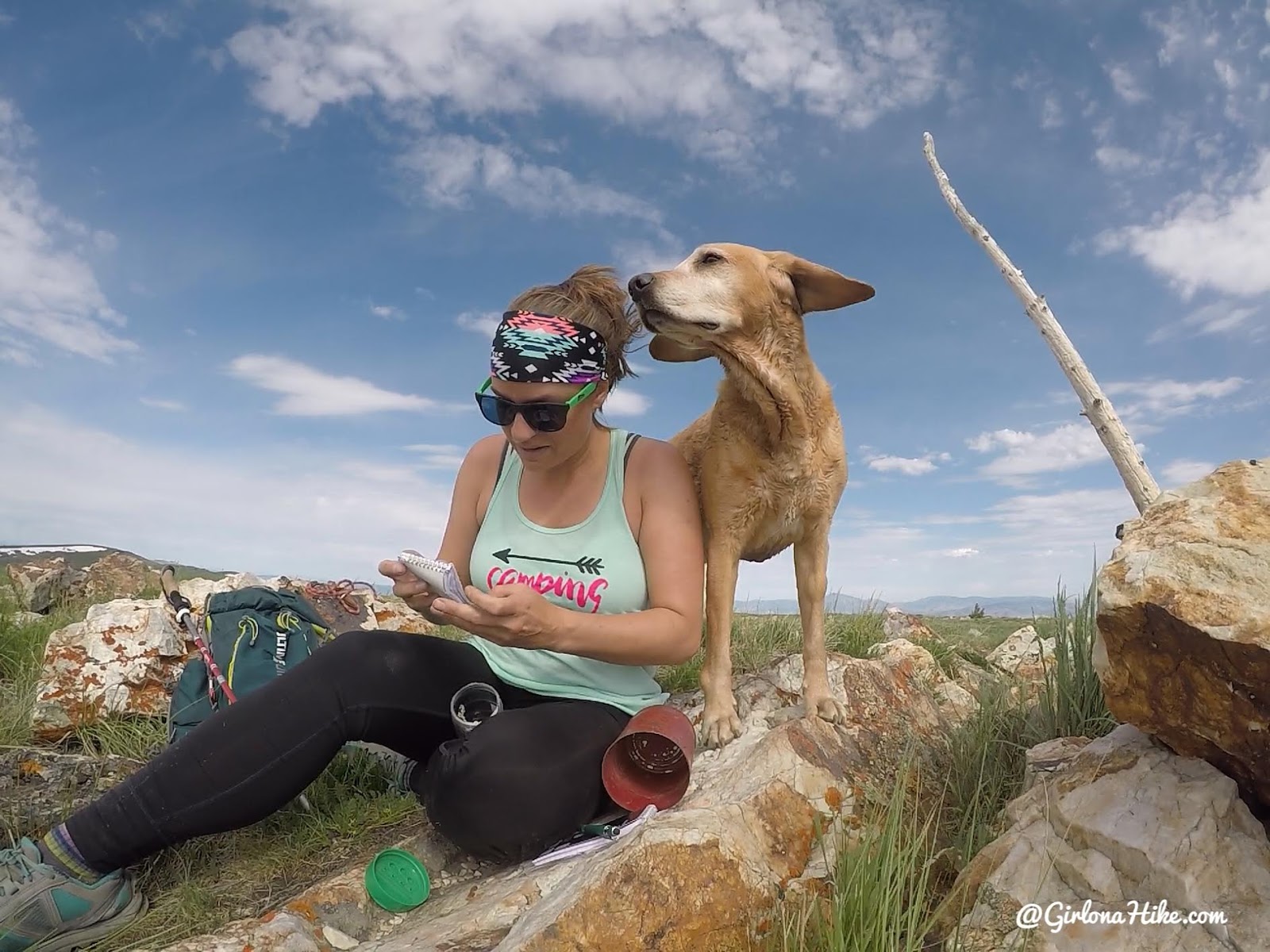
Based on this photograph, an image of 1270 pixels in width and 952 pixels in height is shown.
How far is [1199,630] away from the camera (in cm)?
197

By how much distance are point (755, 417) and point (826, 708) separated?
1240mm

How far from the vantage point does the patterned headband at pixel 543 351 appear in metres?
2.88

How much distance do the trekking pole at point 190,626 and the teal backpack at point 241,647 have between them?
0.03 meters

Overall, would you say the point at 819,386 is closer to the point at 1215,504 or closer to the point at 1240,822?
the point at 1215,504

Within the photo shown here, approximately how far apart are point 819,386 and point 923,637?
3354 mm

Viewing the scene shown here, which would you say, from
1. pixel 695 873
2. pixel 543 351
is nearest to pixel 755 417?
pixel 543 351

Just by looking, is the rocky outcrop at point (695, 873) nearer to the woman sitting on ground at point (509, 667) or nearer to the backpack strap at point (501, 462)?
the woman sitting on ground at point (509, 667)

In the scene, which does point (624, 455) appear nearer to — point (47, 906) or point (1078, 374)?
point (47, 906)

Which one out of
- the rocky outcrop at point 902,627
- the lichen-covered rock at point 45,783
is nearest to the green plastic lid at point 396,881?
the lichen-covered rock at point 45,783

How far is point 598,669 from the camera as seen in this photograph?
3053 mm

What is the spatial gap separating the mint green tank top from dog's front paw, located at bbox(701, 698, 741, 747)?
1.15 ft

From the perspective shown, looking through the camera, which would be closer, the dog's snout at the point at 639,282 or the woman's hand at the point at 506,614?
the woman's hand at the point at 506,614

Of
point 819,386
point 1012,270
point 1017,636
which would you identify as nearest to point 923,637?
point 1017,636
